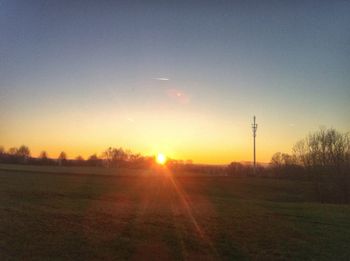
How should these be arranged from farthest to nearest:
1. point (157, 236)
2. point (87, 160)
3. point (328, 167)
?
point (87, 160)
point (328, 167)
point (157, 236)

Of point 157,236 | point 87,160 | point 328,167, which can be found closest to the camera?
point 157,236

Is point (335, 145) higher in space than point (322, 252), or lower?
higher

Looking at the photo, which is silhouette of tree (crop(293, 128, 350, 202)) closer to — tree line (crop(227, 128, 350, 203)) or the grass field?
tree line (crop(227, 128, 350, 203))

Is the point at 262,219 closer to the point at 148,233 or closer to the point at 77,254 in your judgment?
the point at 148,233

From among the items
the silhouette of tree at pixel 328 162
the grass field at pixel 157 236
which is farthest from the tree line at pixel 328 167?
the grass field at pixel 157 236

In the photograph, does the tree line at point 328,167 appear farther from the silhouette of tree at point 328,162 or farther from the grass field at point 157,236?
the grass field at point 157,236

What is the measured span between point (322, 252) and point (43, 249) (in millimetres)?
6842

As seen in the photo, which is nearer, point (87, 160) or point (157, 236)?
point (157, 236)

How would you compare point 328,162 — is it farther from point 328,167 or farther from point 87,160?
point 87,160

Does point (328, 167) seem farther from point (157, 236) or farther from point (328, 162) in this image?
point (157, 236)

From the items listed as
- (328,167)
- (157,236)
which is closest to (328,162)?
(328,167)

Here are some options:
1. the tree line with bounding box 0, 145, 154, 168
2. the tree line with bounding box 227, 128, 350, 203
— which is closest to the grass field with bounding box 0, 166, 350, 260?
the tree line with bounding box 227, 128, 350, 203

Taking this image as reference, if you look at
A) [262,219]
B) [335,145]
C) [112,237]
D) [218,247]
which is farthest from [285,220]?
[335,145]

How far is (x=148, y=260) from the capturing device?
880 cm
